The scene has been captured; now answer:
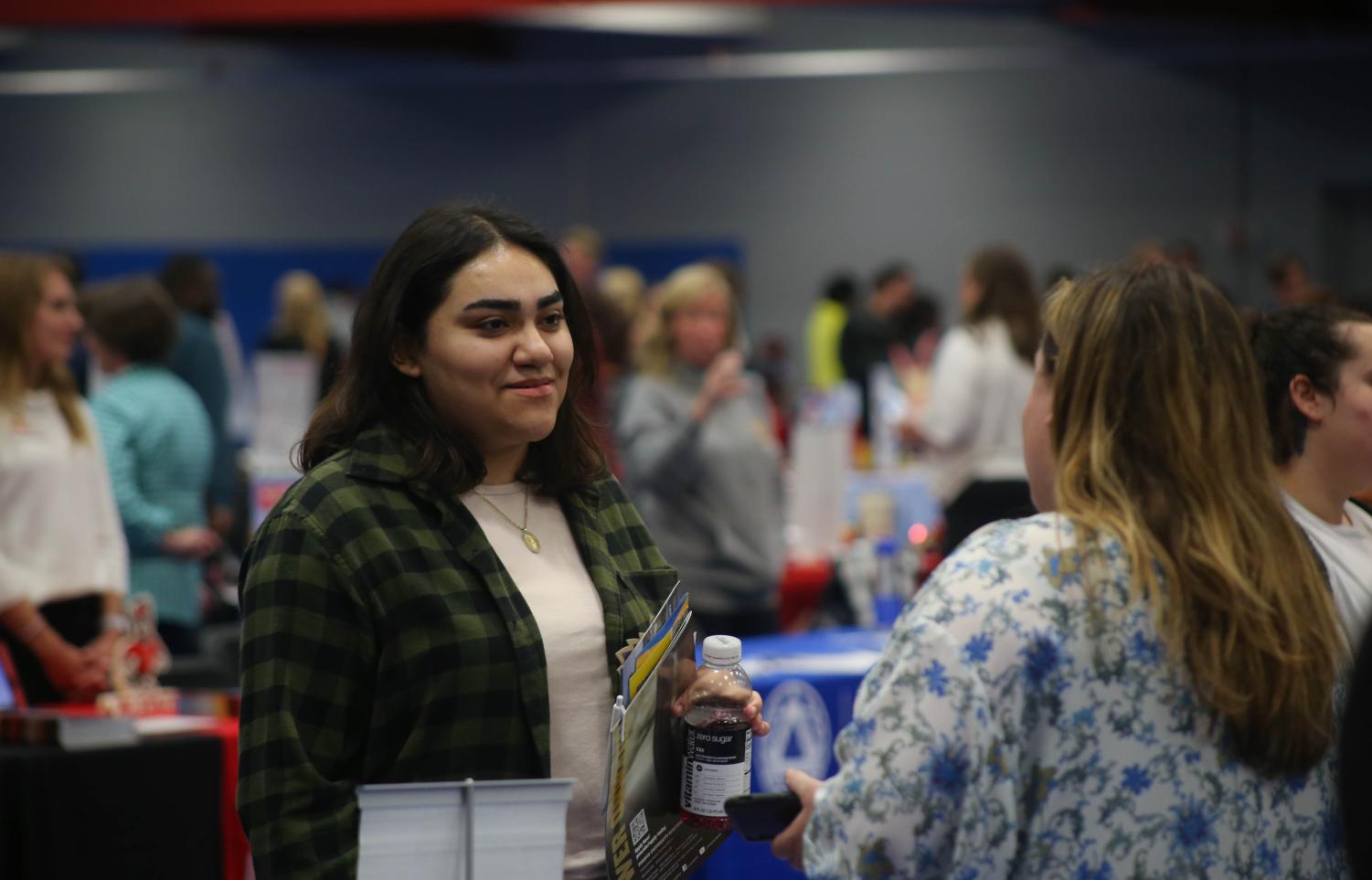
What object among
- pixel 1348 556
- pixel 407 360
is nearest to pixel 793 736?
pixel 1348 556

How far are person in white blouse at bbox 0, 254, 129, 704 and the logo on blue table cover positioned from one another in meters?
1.46

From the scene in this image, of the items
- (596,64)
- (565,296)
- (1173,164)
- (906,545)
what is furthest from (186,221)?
(565,296)

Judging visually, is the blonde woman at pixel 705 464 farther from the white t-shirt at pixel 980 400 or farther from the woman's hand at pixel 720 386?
the white t-shirt at pixel 980 400

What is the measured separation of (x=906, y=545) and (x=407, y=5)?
239 inches

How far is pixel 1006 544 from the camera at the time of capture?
1.41 m

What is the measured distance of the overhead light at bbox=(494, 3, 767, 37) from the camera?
9438mm

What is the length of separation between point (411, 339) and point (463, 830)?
63cm

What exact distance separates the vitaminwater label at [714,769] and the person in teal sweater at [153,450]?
9.75ft

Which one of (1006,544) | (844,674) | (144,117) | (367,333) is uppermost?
(144,117)

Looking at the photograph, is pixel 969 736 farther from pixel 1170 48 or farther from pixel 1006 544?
pixel 1170 48

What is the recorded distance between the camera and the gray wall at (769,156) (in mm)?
11781

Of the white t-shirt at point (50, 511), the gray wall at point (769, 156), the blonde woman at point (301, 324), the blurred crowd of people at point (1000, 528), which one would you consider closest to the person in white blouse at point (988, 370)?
the white t-shirt at point (50, 511)

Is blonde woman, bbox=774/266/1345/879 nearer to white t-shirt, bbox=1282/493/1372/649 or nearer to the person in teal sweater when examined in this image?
white t-shirt, bbox=1282/493/1372/649

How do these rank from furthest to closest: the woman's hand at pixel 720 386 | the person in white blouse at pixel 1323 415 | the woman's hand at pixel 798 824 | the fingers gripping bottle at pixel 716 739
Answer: the woman's hand at pixel 720 386
the person in white blouse at pixel 1323 415
the fingers gripping bottle at pixel 716 739
the woman's hand at pixel 798 824
